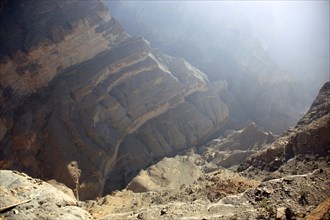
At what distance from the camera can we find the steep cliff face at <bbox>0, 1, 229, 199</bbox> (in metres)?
36.2

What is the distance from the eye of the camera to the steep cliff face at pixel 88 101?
36.2 meters

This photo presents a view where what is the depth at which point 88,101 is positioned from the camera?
40906 mm

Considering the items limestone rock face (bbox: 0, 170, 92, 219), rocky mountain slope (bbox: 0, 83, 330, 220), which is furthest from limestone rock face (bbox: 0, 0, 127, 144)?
limestone rock face (bbox: 0, 170, 92, 219)

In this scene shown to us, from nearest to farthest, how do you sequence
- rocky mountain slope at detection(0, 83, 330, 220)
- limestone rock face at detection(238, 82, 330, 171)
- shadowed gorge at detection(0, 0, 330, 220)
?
rocky mountain slope at detection(0, 83, 330, 220), limestone rock face at detection(238, 82, 330, 171), shadowed gorge at detection(0, 0, 330, 220)

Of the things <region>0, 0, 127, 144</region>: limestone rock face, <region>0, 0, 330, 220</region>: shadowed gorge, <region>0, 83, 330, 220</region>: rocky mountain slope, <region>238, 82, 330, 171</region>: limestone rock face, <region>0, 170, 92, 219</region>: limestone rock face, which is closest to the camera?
<region>0, 83, 330, 220</region>: rocky mountain slope

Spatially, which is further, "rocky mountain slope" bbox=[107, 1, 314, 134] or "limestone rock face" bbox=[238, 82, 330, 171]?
"rocky mountain slope" bbox=[107, 1, 314, 134]

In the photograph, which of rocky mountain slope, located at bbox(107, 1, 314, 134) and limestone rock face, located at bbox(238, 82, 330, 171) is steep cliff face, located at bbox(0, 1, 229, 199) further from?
limestone rock face, located at bbox(238, 82, 330, 171)

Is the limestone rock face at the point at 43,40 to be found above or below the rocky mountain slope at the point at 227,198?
above

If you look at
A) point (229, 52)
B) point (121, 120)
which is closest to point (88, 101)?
point (121, 120)

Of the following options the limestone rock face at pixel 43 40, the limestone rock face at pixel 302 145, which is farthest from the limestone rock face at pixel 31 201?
the limestone rock face at pixel 43 40

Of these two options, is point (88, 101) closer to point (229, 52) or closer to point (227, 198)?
point (227, 198)

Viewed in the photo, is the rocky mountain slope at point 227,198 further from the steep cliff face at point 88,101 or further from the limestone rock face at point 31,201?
the steep cliff face at point 88,101

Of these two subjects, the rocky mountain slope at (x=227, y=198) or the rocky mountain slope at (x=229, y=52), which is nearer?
the rocky mountain slope at (x=227, y=198)

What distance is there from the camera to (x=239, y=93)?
200ft
